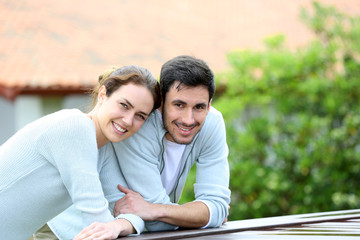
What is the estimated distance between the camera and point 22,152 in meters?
2.76

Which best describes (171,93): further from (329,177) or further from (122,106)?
(329,177)

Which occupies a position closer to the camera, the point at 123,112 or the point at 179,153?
the point at 123,112

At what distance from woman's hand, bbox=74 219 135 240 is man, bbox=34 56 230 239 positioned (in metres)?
0.21

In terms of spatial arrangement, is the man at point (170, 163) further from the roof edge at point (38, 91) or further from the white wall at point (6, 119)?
the white wall at point (6, 119)

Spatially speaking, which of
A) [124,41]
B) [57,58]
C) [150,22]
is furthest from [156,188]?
[150,22]

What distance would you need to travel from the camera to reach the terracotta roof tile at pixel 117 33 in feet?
33.9

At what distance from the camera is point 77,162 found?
2680mm

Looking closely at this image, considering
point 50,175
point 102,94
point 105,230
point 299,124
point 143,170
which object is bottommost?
point 105,230

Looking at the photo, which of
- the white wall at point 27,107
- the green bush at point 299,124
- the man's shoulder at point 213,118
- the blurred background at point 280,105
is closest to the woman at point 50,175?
the man's shoulder at point 213,118

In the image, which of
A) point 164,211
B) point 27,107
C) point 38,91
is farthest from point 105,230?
point 27,107

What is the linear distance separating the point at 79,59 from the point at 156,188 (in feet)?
26.5

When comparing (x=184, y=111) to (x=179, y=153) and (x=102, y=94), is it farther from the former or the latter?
(x=102, y=94)

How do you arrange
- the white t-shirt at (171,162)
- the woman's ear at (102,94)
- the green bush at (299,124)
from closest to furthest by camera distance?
the woman's ear at (102,94) < the white t-shirt at (171,162) < the green bush at (299,124)

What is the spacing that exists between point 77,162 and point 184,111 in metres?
0.70
